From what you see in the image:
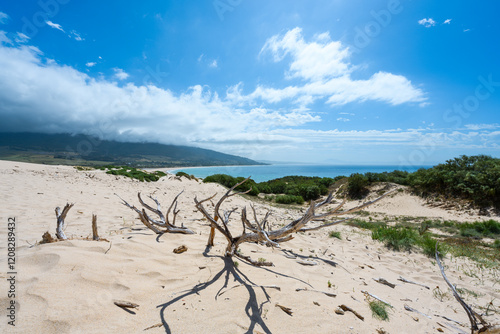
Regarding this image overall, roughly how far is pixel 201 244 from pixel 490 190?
18377mm

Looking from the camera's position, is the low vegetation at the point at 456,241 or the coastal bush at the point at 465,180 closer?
the low vegetation at the point at 456,241

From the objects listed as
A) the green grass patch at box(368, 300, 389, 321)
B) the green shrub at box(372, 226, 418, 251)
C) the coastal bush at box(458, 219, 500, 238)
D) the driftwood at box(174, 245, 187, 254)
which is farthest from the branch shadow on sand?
the coastal bush at box(458, 219, 500, 238)

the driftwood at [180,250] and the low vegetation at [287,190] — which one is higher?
the driftwood at [180,250]

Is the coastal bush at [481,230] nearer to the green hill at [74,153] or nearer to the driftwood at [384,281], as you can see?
the driftwood at [384,281]

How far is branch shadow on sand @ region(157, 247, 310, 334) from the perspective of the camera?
2.06m

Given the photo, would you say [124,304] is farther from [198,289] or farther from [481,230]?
[481,230]

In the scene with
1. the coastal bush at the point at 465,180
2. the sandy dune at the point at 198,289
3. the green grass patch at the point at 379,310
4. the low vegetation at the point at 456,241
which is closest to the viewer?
the sandy dune at the point at 198,289

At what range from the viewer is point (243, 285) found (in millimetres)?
2688

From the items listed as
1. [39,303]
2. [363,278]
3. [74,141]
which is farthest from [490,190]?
[74,141]

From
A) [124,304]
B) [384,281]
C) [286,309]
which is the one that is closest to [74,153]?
→ [124,304]

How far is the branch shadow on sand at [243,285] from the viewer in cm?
206

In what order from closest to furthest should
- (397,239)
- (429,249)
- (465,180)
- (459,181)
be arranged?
(429,249) → (397,239) → (465,180) → (459,181)

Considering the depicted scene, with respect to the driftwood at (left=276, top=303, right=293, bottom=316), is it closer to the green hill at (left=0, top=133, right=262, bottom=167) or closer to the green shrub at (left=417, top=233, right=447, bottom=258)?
the green shrub at (left=417, top=233, right=447, bottom=258)

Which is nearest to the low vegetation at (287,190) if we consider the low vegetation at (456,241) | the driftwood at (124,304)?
the low vegetation at (456,241)
